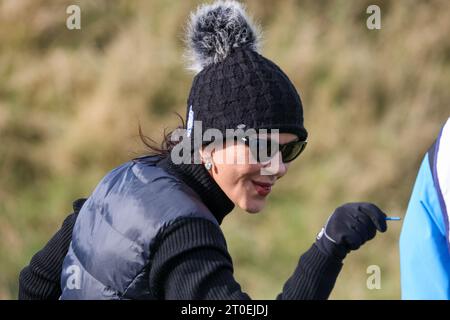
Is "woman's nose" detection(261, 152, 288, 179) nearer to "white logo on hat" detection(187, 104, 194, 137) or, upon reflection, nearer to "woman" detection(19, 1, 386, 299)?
"woman" detection(19, 1, 386, 299)

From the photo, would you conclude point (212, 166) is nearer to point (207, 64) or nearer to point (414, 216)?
point (207, 64)

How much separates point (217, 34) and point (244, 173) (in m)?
0.37

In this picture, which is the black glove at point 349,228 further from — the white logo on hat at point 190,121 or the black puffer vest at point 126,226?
the white logo on hat at point 190,121

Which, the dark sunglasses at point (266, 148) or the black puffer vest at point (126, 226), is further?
the dark sunglasses at point (266, 148)

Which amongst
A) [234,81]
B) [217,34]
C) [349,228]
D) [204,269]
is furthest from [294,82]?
[204,269]

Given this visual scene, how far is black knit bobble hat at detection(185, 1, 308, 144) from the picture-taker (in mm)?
2465

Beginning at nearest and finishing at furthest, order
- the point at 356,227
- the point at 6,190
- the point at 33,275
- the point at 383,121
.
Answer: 1. the point at 356,227
2. the point at 33,275
3. the point at 6,190
4. the point at 383,121

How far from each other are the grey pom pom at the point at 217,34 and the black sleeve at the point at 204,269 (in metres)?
0.50

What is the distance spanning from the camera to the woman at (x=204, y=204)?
226 cm

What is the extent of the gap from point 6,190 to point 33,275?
3.20 metres

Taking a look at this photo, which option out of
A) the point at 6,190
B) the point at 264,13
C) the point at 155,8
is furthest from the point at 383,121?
the point at 6,190

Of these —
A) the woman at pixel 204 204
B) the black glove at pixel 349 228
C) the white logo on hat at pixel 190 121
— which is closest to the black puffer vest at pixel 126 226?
the woman at pixel 204 204

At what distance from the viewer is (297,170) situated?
6094 mm

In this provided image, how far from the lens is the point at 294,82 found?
639 cm
